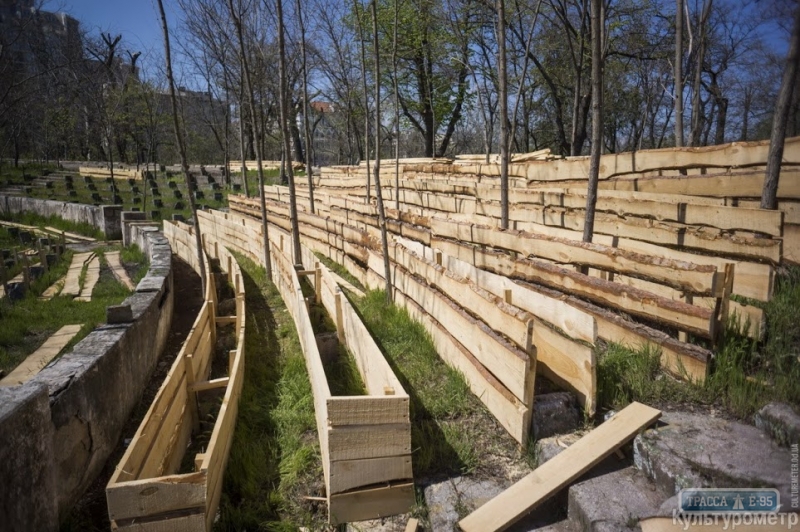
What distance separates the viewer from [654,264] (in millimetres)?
3756

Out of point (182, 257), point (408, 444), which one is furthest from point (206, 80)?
point (408, 444)

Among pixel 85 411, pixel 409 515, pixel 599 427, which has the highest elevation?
pixel 599 427

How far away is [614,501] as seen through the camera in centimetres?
235

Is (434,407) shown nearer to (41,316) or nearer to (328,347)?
(328,347)

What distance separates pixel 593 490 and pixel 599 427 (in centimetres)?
43

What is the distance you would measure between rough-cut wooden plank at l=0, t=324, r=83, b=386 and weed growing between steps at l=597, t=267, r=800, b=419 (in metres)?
5.32

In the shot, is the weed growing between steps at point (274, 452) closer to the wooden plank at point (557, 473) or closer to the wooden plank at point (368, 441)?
the wooden plank at point (368, 441)

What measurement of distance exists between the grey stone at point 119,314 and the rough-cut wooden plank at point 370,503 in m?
3.50

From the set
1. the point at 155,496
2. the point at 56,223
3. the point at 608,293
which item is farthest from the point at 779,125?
the point at 56,223

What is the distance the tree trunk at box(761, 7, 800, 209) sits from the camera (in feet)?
12.7

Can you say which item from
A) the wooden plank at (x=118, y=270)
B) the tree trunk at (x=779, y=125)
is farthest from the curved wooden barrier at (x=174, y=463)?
the wooden plank at (x=118, y=270)

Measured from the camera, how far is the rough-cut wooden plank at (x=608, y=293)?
3.22 metres

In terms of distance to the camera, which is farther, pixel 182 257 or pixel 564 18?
pixel 564 18

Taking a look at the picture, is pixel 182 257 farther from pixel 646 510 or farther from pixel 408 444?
pixel 646 510
